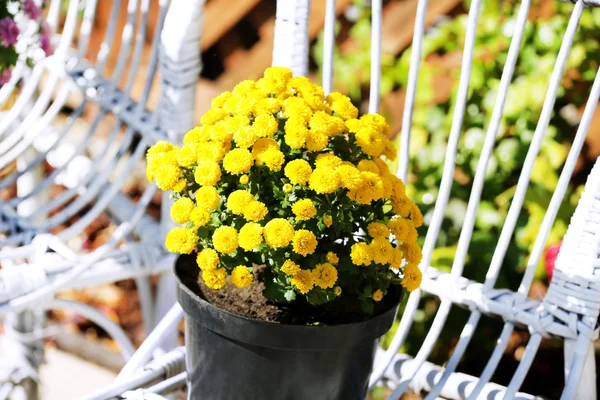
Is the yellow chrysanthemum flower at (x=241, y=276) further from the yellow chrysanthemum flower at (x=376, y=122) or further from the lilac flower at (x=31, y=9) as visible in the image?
the lilac flower at (x=31, y=9)

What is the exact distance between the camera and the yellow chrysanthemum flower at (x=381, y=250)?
89 centimetres

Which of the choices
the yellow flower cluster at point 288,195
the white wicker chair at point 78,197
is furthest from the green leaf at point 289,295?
the white wicker chair at point 78,197

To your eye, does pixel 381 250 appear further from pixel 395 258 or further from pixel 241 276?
pixel 241 276

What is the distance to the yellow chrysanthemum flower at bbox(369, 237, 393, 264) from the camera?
89 cm

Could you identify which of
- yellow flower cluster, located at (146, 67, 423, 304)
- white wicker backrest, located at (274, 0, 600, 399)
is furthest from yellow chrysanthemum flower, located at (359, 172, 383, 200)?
white wicker backrest, located at (274, 0, 600, 399)

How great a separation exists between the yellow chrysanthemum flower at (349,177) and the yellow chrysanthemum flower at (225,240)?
5.4 inches

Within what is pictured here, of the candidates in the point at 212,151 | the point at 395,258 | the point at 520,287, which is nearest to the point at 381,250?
the point at 395,258

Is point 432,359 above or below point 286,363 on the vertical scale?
below

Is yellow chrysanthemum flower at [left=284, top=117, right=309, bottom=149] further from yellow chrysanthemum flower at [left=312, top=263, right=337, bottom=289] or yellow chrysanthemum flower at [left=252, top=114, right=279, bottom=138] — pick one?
yellow chrysanthemum flower at [left=312, top=263, right=337, bottom=289]

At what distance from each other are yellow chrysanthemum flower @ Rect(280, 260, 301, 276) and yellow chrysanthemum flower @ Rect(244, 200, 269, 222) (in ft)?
0.19

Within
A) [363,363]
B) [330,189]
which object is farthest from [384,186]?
[363,363]

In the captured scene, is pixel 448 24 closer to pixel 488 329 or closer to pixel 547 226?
pixel 488 329

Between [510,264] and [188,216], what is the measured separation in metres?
1.03

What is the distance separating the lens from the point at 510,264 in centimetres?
175
